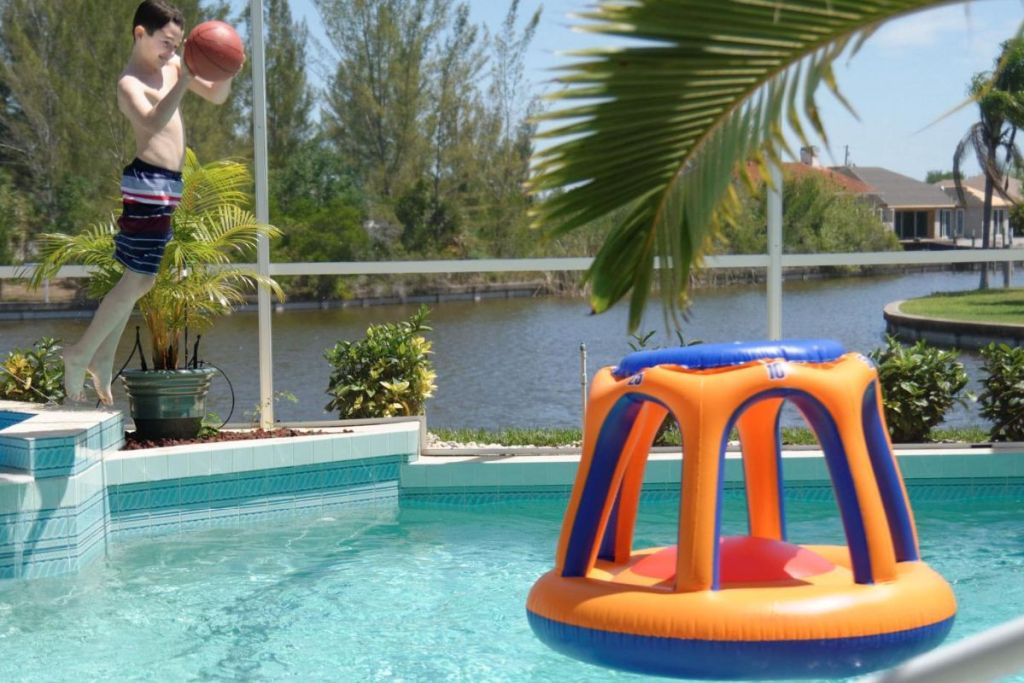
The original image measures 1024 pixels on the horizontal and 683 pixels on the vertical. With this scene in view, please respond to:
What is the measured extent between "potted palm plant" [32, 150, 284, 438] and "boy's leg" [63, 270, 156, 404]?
293 millimetres

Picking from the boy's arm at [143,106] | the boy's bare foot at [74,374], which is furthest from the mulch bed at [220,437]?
the boy's arm at [143,106]

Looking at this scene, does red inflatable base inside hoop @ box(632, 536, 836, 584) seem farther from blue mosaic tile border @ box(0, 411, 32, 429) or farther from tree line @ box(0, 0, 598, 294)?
tree line @ box(0, 0, 598, 294)

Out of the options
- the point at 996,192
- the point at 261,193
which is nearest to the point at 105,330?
the point at 261,193

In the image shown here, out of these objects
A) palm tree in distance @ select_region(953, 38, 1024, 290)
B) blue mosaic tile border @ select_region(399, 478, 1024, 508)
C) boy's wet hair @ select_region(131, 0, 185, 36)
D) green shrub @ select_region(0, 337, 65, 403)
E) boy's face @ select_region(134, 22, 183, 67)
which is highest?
boy's wet hair @ select_region(131, 0, 185, 36)

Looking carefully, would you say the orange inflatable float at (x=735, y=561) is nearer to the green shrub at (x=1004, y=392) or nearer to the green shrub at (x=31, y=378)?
the green shrub at (x=1004, y=392)

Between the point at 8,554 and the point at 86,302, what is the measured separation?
10.6 ft

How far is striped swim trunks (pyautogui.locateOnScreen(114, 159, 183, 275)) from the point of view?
24.6 ft

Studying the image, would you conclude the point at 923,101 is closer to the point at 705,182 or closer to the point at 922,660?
the point at 705,182

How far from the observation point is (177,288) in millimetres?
7957

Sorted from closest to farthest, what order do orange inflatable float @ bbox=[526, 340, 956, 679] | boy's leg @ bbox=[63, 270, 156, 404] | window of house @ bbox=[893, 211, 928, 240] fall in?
orange inflatable float @ bbox=[526, 340, 956, 679]
boy's leg @ bbox=[63, 270, 156, 404]
window of house @ bbox=[893, 211, 928, 240]

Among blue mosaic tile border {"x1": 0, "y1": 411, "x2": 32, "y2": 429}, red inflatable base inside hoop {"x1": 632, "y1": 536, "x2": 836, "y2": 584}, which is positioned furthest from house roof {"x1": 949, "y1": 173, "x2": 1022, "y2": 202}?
blue mosaic tile border {"x1": 0, "y1": 411, "x2": 32, "y2": 429}

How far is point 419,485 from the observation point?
8.17 m

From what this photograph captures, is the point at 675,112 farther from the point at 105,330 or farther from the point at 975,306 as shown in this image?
the point at 975,306

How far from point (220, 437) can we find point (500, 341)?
7.49ft
